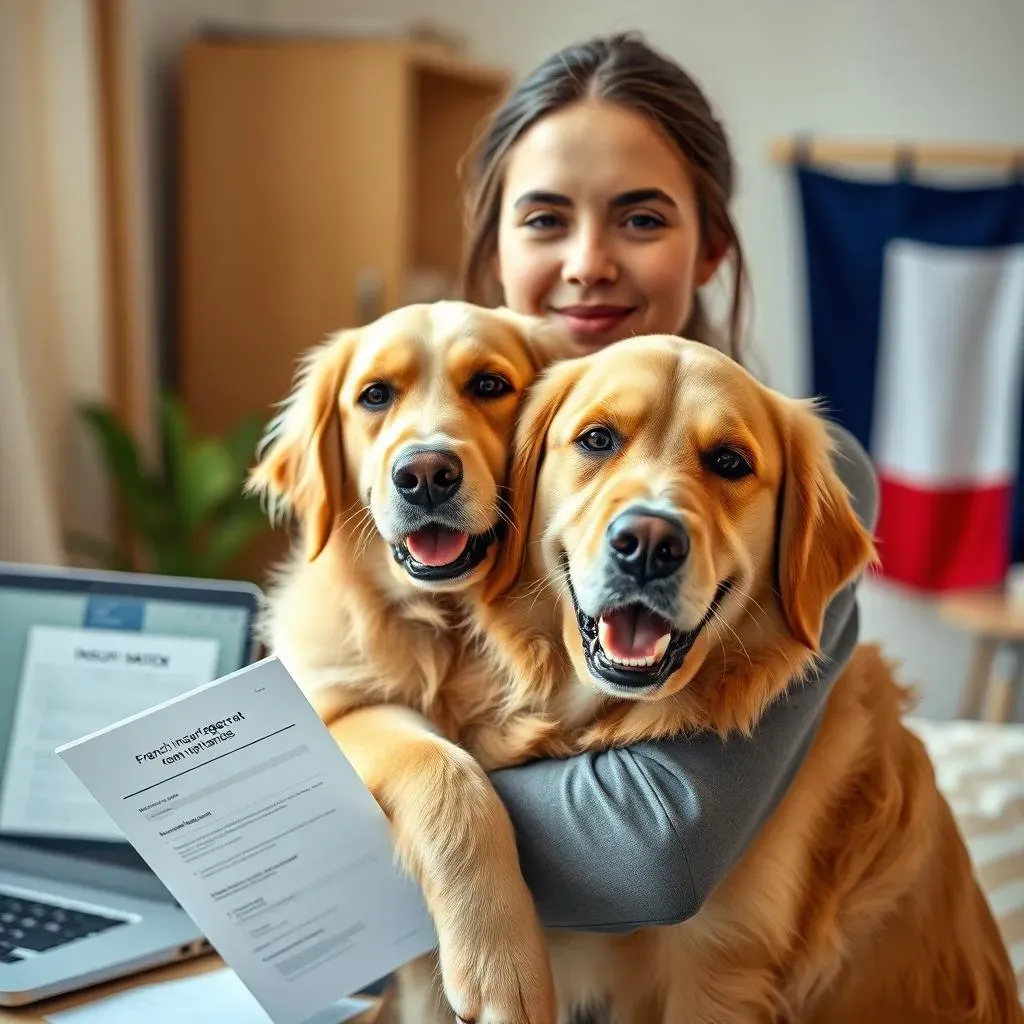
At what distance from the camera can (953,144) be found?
4555 millimetres

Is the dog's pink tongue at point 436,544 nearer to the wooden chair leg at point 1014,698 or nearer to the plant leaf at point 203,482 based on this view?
the plant leaf at point 203,482

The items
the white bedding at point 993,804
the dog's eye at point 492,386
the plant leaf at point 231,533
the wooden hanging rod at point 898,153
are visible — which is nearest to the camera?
the dog's eye at point 492,386

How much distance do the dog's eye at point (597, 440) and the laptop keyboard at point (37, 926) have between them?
71cm

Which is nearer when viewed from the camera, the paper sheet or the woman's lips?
the paper sheet

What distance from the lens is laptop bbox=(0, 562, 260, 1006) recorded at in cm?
137

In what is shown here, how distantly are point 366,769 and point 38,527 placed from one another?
7.44ft

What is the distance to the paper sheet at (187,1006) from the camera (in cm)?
117

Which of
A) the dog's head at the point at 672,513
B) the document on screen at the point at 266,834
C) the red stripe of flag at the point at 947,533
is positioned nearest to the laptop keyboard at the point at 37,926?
the document on screen at the point at 266,834

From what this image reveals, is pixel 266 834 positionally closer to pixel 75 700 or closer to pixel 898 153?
pixel 75 700

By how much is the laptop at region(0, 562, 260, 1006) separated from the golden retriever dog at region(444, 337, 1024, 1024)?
381 millimetres

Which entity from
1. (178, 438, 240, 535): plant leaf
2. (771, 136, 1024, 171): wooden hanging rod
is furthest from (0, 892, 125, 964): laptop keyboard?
(771, 136, 1024, 171): wooden hanging rod

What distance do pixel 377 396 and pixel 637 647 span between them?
0.46 m

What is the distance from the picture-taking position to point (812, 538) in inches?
48.0

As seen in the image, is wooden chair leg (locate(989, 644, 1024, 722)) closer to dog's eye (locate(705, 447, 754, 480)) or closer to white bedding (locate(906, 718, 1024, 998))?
white bedding (locate(906, 718, 1024, 998))
